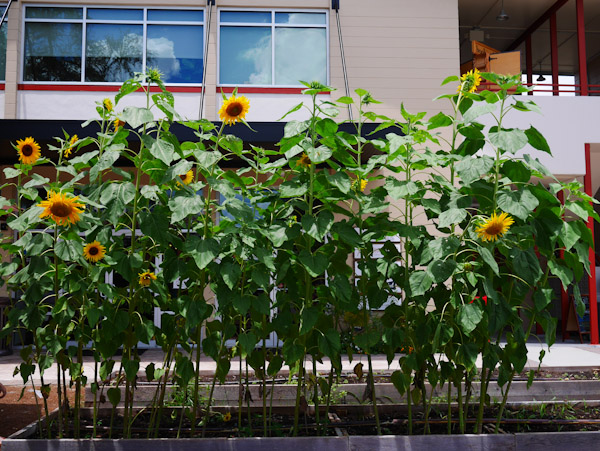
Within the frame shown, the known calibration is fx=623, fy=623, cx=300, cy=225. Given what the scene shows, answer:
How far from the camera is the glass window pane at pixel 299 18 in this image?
9703mm

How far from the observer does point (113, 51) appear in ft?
31.1

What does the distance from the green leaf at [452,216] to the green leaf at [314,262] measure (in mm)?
512

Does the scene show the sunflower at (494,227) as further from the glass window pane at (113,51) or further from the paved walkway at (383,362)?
the glass window pane at (113,51)

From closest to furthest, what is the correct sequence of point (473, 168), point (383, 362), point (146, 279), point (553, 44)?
point (473, 168) → point (146, 279) → point (383, 362) → point (553, 44)

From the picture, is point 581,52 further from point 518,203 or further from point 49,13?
point 518,203

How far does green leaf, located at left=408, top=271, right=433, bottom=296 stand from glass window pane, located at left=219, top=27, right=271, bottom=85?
7.37 m

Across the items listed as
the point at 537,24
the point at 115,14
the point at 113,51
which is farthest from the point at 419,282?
the point at 537,24

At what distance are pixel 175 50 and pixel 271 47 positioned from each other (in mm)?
Result: 1475

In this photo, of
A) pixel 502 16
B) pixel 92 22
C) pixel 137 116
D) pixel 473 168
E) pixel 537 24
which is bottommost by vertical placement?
pixel 473 168

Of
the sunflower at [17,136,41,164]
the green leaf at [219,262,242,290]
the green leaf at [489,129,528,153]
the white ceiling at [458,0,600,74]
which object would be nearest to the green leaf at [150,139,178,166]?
the green leaf at [219,262,242,290]

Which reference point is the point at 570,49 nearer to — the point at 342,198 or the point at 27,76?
the point at 27,76

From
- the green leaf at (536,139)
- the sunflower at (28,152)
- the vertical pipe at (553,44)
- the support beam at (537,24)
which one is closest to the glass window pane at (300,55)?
the vertical pipe at (553,44)

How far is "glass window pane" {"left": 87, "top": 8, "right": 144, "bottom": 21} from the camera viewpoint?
949 centimetres

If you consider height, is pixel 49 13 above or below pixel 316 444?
above
